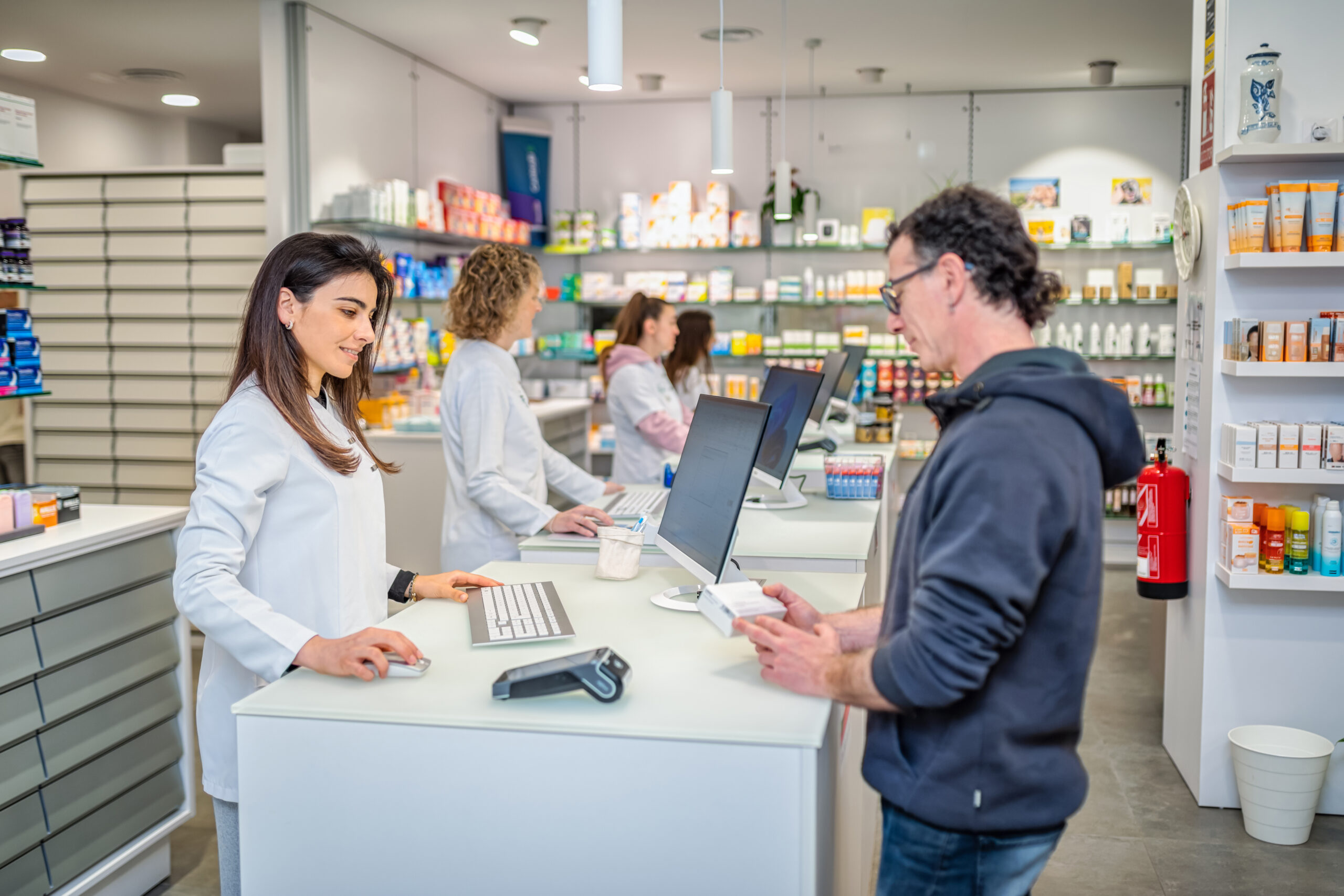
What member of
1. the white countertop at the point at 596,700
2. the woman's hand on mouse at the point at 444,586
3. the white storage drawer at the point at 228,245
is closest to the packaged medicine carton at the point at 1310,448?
the white countertop at the point at 596,700

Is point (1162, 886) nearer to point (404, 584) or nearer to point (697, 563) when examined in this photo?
point (697, 563)

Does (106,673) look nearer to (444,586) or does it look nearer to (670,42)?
(444,586)

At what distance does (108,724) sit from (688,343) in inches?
144

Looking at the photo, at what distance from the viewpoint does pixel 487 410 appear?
10.6 feet

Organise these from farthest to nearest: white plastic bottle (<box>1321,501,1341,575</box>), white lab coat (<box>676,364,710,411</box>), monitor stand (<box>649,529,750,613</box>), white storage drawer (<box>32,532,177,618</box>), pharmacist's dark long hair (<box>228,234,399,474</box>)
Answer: white lab coat (<box>676,364,710,411</box>)
white plastic bottle (<box>1321,501,1341,575</box>)
white storage drawer (<box>32,532,177,618</box>)
monitor stand (<box>649,529,750,613</box>)
pharmacist's dark long hair (<box>228,234,399,474</box>)

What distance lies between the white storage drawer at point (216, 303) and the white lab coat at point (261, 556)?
11.9ft

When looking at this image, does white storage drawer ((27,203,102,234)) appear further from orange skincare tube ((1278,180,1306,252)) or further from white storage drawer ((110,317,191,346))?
orange skincare tube ((1278,180,1306,252))

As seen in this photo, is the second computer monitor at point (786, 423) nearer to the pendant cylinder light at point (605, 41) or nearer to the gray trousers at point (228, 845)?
the pendant cylinder light at point (605, 41)

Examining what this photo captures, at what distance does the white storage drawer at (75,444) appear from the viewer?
5637 millimetres

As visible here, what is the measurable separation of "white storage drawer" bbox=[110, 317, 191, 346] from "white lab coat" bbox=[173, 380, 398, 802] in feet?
12.6

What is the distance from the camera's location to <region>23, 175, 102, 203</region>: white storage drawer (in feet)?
18.0

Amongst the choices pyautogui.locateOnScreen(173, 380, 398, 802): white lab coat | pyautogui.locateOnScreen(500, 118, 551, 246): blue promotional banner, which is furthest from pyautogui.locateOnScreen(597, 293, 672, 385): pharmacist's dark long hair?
pyautogui.locateOnScreen(500, 118, 551, 246): blue promotional banner

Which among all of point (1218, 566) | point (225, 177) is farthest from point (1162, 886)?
point (225, 177)

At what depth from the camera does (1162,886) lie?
3049 mm
